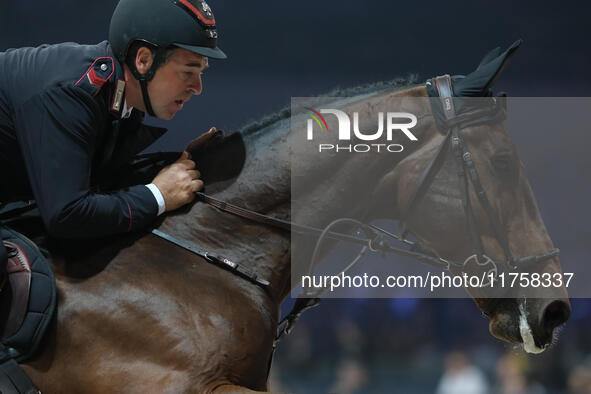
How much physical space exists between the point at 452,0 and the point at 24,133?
153 inches

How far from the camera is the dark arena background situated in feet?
15.1

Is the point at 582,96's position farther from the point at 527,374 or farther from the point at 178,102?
the point at 178,102

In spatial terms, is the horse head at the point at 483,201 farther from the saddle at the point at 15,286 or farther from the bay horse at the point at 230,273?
the saddle at the point at 15,286

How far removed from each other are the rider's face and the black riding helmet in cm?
3

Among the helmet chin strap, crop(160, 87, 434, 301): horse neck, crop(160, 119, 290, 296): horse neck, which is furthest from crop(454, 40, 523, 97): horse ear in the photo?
the helmet chin strap

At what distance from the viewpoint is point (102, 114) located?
195 cm

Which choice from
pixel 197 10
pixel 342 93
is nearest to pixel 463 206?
pixel 342 93

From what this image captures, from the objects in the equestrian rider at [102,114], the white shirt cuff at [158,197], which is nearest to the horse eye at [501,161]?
the equestrian rider at [102,114]

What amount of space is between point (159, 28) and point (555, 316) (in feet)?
5.25

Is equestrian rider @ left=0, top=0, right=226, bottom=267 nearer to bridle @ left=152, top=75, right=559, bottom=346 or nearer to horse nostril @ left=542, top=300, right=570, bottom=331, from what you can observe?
bridle @ left=152, top=75, right=559, bottom=346

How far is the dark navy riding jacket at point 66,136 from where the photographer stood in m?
1.84

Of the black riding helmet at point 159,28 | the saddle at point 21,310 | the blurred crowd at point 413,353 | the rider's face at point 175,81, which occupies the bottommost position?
the blurred crowd at point 413,353

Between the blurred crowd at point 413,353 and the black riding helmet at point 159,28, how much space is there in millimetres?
3569

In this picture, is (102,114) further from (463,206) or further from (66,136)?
(463,206)
